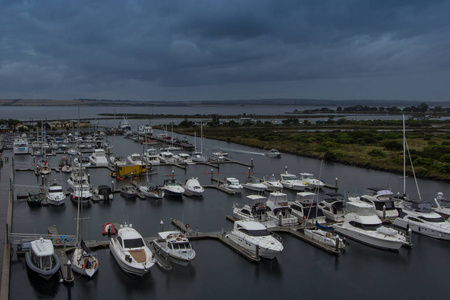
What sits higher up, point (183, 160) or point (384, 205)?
point (384, 205)

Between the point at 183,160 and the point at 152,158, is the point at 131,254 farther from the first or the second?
the point at 152,158

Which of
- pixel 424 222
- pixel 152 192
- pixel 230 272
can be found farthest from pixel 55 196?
pixel 424 222

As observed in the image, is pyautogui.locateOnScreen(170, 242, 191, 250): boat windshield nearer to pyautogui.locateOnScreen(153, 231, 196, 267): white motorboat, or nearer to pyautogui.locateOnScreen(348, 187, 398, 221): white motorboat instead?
pyautogui.locateOnScreen(153, 231, 196, 267): white motorboat

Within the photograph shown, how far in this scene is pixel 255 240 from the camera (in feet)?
78.4

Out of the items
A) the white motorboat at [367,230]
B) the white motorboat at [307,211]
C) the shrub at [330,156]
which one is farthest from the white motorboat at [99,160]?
the white motorboat at [367,230]

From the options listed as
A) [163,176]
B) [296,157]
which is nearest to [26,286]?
[163,176]

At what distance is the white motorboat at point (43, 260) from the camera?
786 inches

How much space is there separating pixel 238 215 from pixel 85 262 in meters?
12.4

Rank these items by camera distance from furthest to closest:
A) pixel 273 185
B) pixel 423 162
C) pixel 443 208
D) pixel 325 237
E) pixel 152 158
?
pixel 152 158
pixel 423 162
pixel 273 185
pixel 443 208
pixel 325 237

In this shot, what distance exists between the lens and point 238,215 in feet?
100

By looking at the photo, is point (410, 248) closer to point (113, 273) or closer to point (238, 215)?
point (238, 215)

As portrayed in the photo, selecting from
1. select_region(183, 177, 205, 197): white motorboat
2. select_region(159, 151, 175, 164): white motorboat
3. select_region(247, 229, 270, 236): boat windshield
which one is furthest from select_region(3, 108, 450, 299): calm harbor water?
select_region(159, 151, 175, 164): white motorboat

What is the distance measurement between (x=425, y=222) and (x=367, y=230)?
185 inches

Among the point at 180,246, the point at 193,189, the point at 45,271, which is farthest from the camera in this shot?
the point at 193,189
